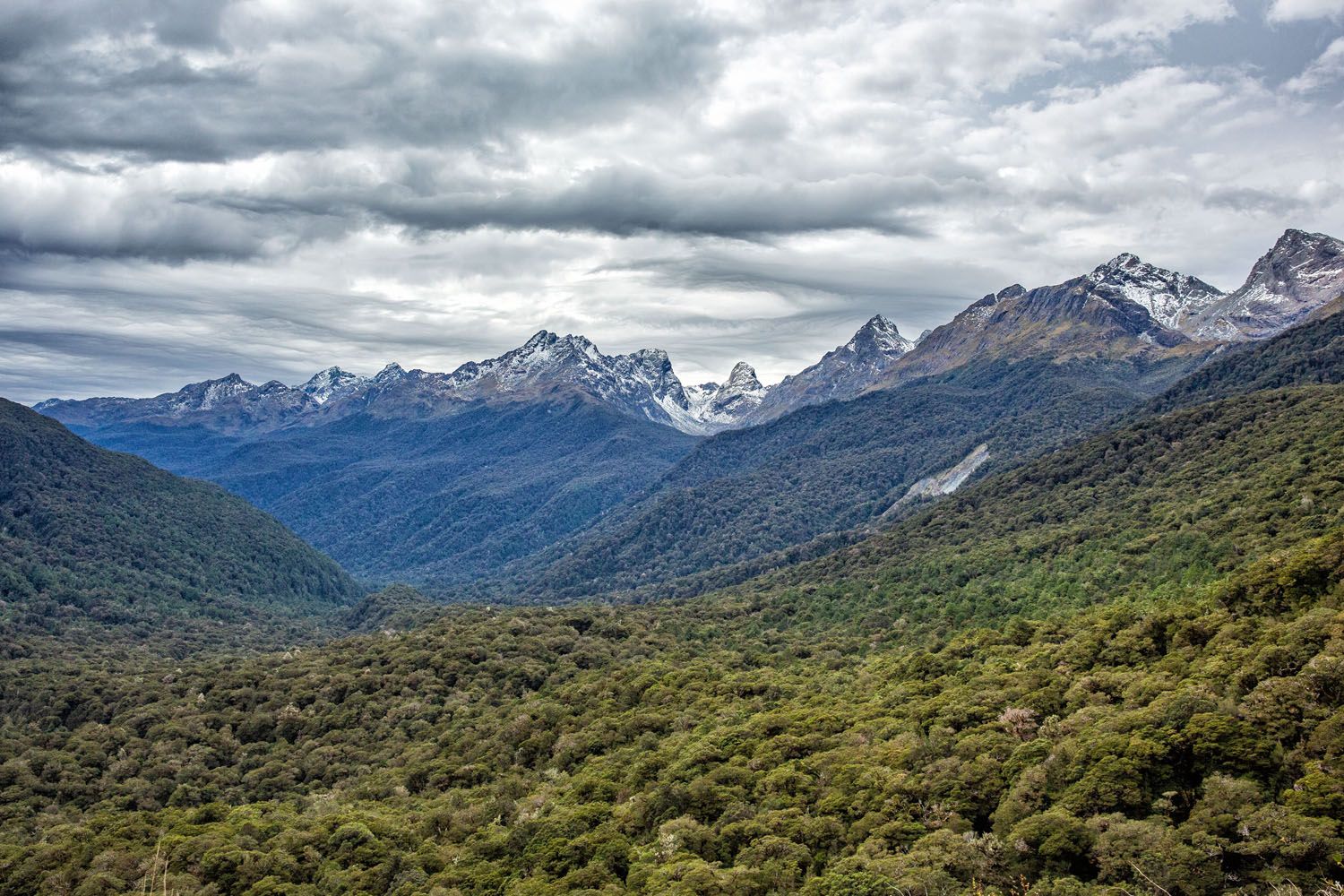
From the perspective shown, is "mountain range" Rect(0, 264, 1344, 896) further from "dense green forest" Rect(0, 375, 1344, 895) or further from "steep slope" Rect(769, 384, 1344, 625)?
"steep slope" Rect(769, 384, 1344, 625)

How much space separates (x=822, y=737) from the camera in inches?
2345

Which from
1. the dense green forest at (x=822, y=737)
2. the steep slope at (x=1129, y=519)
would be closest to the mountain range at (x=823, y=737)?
the dense green forest at (x=822, y=737)

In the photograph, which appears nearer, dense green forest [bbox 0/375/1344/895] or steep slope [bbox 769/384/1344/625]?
dense green forest [bbox 0/375/1344/895]

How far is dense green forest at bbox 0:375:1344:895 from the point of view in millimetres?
36438

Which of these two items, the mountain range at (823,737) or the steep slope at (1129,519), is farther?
the steep slope at (1129,519)

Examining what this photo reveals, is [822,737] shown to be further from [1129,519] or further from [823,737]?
[1129,519]

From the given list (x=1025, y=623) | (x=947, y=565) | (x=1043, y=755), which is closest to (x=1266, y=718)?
(x=1043, y=755)

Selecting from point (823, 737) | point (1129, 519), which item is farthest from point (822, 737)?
point (1129, 519)

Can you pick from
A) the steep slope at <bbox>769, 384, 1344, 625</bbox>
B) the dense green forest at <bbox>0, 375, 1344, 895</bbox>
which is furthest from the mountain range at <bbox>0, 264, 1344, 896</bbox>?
the steep slope at <bbox>769, 384, 1344, 625</bbox>

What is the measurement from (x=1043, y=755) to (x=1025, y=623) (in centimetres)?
3952

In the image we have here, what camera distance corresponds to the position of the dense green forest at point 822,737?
120 ft

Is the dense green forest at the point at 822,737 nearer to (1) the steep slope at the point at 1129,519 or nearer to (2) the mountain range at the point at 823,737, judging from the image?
(2) the mountain range at the point at 823,737

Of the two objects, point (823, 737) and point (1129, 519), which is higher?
point (1129, 519)

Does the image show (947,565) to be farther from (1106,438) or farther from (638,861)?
(638,861)
